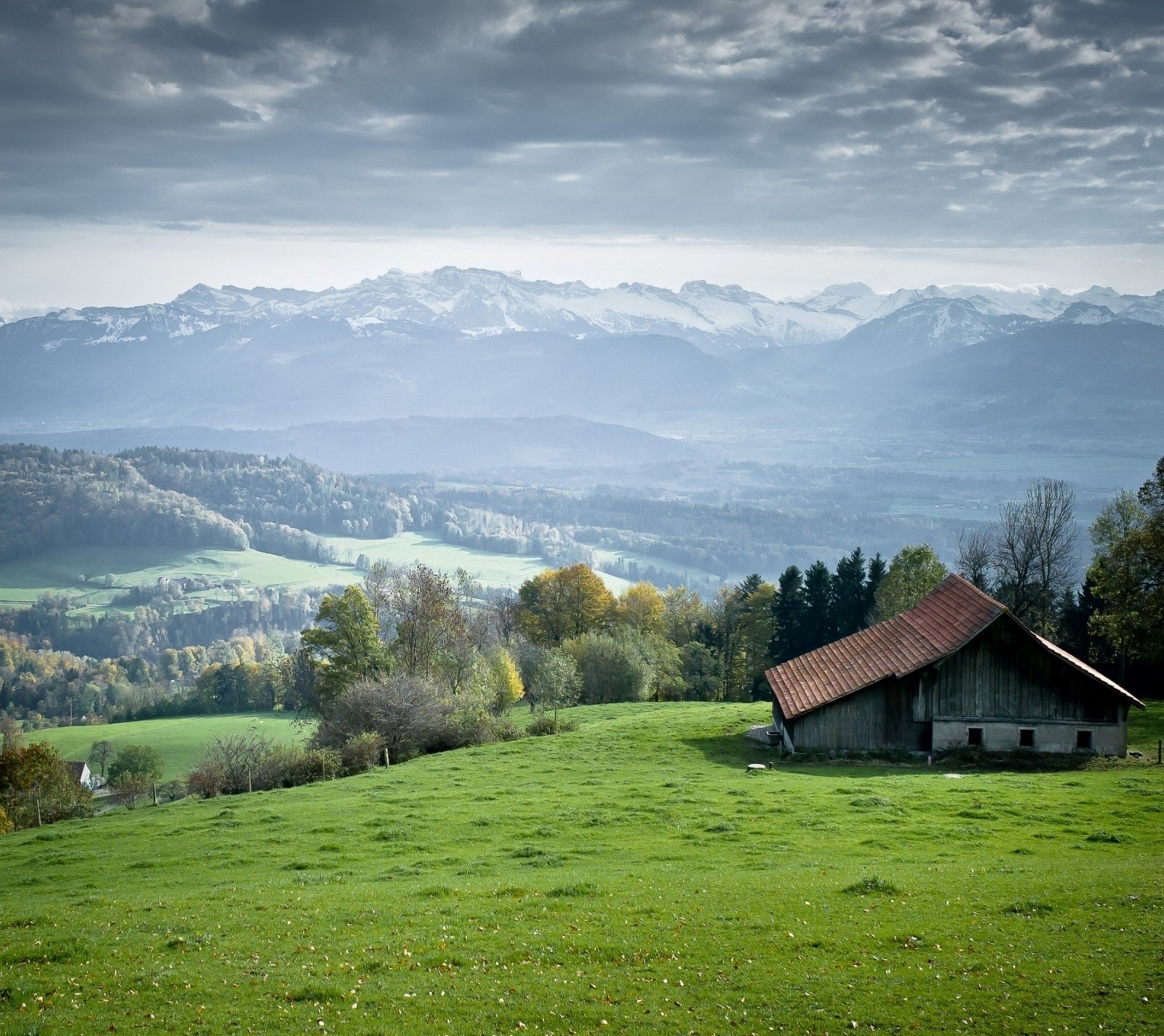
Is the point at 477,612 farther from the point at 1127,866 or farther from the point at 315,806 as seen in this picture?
the point at 1127,866

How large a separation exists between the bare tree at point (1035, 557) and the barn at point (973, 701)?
25198 mm

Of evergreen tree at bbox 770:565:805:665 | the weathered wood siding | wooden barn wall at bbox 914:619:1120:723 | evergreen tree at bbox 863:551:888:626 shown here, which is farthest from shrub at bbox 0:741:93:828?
evergreen tree at bbox 863:551:888:626

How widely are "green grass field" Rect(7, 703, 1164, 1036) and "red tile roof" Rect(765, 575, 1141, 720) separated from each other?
24.3ft

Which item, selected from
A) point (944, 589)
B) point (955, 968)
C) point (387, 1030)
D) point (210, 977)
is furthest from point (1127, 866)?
point (944, 589)

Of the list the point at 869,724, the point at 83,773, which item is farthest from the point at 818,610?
the point at 83,773

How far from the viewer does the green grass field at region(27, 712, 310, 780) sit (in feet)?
288

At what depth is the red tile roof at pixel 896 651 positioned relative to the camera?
3869cm

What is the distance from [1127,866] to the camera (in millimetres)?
19703

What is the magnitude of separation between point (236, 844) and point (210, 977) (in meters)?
11.9

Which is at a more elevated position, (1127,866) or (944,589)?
(944,589)

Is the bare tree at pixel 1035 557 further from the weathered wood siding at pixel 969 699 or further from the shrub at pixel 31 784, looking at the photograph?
the shrub at pixel 31 784

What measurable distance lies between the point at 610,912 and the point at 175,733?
9292 cm

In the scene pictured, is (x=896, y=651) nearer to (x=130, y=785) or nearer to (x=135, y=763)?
(x=130, y=785)

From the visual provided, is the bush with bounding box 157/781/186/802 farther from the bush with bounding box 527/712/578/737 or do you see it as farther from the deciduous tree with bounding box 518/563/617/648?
the deciduous tree with bounding box 518/563/617/648
